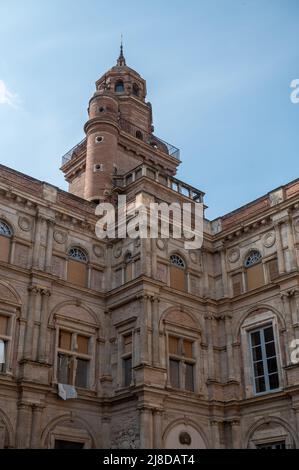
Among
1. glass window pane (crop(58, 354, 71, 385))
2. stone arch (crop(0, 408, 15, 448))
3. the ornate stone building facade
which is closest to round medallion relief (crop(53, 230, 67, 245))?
the ornate stone building facade

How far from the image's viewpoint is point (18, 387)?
24141 millimetres

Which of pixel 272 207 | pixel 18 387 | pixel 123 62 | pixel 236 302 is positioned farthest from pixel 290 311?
pixel 123 62

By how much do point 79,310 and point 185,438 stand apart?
23.6ft

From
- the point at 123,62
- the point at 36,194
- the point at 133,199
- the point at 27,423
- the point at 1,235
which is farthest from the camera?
the point at 123,62

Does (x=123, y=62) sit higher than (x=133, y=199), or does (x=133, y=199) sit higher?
(x=123, y=62)

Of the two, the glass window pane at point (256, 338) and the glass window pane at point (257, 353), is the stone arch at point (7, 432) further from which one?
the glass window pane at point (256, 338)

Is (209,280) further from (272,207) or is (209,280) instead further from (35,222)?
(35,222)

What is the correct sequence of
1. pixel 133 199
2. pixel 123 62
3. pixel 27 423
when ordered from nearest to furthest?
pixel 27 423 < pixel 133 199 < pixel 123 62

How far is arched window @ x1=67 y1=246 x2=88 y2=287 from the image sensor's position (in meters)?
28.7

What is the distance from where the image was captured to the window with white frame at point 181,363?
89.4 feet

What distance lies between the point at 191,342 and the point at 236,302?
300 centimetres

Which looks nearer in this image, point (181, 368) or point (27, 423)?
point (27, 423)

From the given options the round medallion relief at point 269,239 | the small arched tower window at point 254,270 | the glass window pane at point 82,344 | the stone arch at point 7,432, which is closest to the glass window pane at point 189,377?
the glass window pane at point 82,344

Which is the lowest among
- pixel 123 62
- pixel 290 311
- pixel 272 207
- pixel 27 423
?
pixel 27 423
